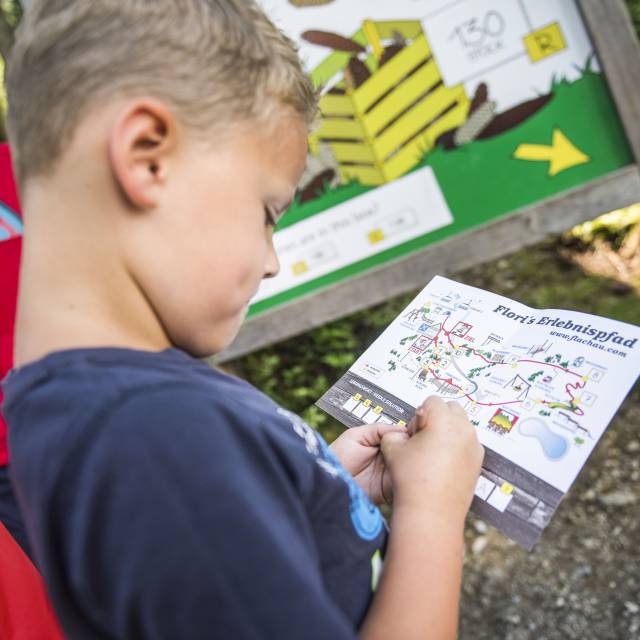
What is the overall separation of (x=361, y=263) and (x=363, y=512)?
1479 millimetres

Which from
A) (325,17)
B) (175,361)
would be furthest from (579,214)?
(175,361)

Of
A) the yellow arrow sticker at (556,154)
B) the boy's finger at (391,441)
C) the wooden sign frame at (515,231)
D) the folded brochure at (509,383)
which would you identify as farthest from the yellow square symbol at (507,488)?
the yellow arrow sticker at (556,154)

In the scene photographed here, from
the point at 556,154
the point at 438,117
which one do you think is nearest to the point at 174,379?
the point at 438,117

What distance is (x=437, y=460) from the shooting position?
0.88m

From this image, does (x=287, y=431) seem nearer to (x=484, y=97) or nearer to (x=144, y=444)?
(x=144, y=444)

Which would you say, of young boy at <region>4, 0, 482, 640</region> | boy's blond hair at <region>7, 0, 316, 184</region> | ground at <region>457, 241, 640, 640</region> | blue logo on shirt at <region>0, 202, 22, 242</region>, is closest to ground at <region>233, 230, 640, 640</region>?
ground at <region>457, 241, 640, 640</region>

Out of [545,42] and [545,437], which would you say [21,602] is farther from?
[545,42]

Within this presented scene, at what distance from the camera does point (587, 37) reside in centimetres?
191

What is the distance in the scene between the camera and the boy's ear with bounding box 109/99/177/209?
657 mm

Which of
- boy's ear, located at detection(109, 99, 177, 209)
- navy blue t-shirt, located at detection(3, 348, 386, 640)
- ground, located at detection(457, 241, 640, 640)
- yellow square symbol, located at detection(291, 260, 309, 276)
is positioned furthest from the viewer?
yellow square symbol, located at detection(291, 260, 309, 276)

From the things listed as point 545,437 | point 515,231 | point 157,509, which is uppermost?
point 157,509

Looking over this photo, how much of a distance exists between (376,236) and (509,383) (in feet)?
3.99

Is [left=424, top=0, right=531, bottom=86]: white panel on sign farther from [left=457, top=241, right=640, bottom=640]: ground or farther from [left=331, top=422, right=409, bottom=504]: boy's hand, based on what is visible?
[left=331, top=422, right=409, bottom=504]: boy's hand

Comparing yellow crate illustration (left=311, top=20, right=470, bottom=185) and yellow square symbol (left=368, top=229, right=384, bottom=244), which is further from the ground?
yellow crate illustration (left=311, top=20, right=470, bottom=185)
